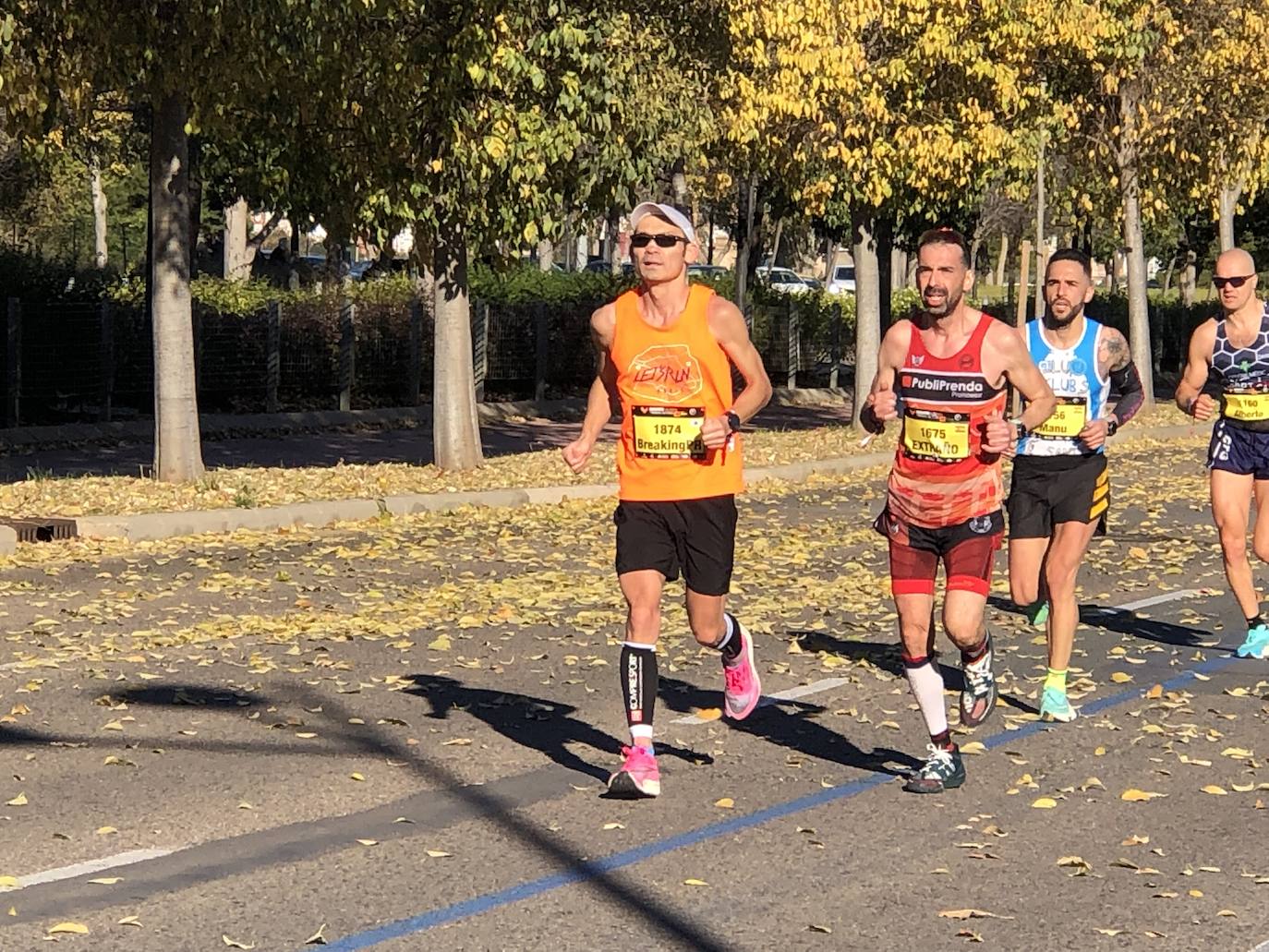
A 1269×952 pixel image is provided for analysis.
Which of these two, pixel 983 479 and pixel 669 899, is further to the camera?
pixel 983 479

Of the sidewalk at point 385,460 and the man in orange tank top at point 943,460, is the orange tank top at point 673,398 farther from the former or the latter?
the sidewalk at point 385,460

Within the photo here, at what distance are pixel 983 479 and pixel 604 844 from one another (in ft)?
6.58

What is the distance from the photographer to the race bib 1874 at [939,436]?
7.83 metres

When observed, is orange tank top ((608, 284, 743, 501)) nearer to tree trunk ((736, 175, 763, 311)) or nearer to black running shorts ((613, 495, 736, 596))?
black running shorts ((613, 495, 736, 596))

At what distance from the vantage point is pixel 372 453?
25109 mm

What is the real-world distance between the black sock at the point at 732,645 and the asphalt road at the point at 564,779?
397 mm

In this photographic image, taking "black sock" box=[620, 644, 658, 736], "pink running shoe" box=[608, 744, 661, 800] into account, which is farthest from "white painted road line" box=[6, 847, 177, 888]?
"black sock" box=[620, 644, 658, 736]

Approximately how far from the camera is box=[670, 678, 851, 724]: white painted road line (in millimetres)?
9145

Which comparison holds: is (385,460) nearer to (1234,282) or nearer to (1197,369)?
(1197,369)

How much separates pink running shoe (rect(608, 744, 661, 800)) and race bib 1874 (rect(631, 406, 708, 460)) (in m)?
1.04

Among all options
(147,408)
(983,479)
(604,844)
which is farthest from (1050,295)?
(147,408)

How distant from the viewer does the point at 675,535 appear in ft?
25.6

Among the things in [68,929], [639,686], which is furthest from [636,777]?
[68,929]

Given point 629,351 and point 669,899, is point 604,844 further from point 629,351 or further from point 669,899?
point 629,351
